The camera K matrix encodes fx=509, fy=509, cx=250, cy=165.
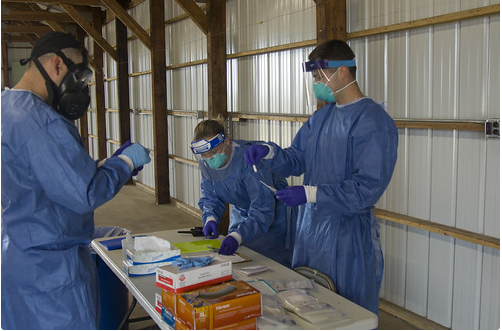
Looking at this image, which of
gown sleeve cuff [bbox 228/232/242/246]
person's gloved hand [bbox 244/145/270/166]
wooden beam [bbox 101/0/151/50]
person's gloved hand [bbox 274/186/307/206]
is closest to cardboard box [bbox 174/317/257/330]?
person's gloved hand [bbox 274/186/307/206]

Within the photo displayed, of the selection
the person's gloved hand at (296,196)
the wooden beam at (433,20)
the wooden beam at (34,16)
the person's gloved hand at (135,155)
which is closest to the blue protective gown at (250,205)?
the person's gloved hand at (296,196)

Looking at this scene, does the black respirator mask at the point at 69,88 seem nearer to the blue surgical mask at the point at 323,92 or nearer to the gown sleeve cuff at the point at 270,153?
the gown sleeve cuff at the point at 270,153

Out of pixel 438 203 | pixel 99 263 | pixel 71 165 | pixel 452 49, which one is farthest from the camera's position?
pixel 438 203

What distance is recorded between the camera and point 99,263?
310 cm

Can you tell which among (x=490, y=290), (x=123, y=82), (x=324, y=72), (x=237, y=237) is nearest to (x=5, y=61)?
(x=123, y=82)

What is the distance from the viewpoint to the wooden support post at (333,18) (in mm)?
4145

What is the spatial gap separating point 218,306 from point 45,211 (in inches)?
29.8

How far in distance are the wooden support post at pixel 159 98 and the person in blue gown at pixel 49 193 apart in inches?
244

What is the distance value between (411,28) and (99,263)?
2.67 m

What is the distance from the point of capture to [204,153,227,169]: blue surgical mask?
112 inches

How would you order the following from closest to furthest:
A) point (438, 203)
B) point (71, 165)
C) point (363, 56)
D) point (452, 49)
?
point (71, 165) → point (452, 49) → point (438, 203) → point (363, 56)

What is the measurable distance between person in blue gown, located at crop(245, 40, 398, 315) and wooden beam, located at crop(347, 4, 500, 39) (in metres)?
1.10

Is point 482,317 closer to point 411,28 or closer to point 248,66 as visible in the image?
point 411,28

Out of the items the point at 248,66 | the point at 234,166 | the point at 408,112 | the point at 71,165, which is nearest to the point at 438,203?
the point at 408,112
